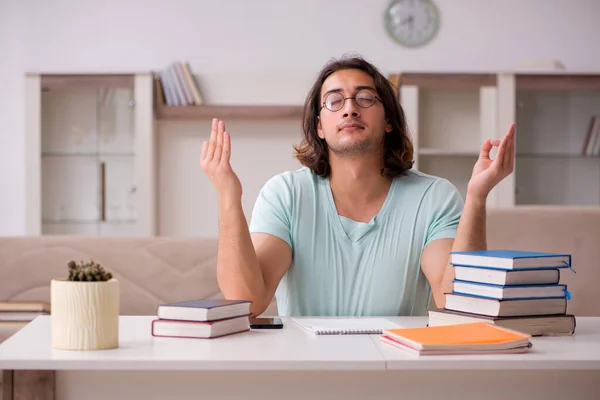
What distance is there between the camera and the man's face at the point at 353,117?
1.96 m

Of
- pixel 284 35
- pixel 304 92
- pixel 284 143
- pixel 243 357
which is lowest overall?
pixel 243 357

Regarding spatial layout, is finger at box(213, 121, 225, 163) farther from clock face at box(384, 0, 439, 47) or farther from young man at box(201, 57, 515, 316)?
clock face at box(384, 0, 439, 47)

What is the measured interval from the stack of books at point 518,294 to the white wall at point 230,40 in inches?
127

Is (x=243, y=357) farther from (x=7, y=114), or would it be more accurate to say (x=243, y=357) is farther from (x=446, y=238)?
(x=7, y=114)

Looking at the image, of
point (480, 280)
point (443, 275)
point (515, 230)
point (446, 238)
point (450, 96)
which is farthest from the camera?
point (450, 96)

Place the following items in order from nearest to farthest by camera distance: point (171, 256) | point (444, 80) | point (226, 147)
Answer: point (226, 147), point (171, 256), point (444, 80)

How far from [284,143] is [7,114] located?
165 cm

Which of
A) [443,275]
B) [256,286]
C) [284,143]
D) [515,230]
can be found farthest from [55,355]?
[284,143]

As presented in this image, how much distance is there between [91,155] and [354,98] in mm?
2570

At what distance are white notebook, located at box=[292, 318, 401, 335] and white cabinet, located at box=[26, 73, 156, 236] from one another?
285 cm

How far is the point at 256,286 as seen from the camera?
178cm

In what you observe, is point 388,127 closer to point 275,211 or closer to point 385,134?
point 385,134

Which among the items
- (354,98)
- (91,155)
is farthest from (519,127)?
(354,98)

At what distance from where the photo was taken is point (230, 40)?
14.8 feet
